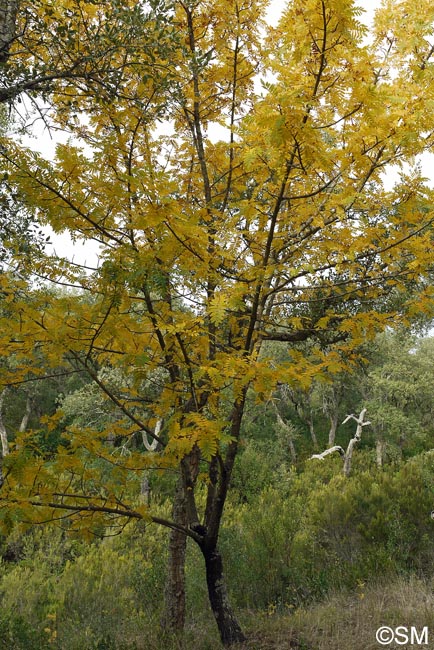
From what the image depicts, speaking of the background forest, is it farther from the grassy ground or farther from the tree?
the tree

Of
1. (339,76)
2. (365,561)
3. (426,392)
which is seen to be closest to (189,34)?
(339,76)

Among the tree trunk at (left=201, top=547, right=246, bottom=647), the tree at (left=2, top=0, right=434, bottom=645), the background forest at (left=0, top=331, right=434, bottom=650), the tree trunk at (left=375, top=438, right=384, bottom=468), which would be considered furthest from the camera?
the tree trunk at (left=375, top=438, right=384, bottom=468)

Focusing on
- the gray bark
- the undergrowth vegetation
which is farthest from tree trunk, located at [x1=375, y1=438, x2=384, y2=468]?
the gray bark

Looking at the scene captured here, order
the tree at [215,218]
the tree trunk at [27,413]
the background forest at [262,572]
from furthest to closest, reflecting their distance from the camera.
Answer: the tree trunk at [27,413] < the background forest at [262,572] < the tree at [215,218]

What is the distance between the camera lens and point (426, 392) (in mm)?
21797

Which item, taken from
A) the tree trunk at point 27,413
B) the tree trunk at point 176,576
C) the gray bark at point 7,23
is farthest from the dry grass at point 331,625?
the tree trunk at point 27,413

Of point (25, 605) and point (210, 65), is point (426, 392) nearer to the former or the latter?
point (25, 605)

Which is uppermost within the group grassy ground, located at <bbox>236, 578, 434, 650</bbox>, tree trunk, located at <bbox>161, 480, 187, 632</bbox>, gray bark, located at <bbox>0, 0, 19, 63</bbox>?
gray bark, located at <bbox>0, 0, 19, 63</bbox>

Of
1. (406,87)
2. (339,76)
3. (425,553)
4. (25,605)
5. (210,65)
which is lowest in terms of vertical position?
(425,553)

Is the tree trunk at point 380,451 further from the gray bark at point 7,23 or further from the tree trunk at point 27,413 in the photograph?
the gray bark at point 7,23

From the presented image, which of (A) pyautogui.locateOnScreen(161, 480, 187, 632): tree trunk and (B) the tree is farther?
(A) pyautogui.locateOnScreen(161, 480, 187, 632): tree trunk

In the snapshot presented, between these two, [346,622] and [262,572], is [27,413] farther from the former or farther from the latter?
[346,622]

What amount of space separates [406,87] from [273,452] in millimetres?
16615

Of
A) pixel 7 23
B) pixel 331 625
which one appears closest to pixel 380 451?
pixel 331 625
